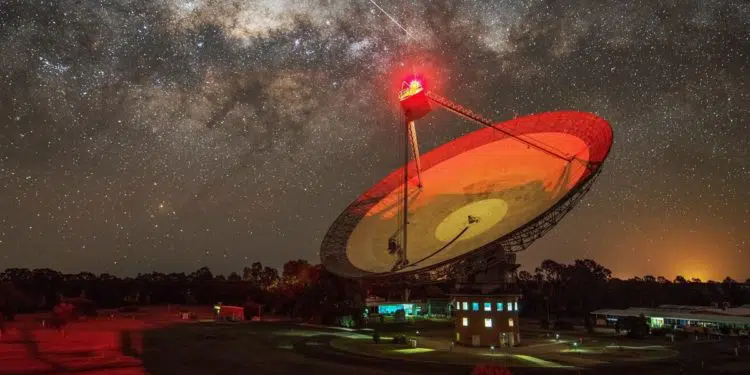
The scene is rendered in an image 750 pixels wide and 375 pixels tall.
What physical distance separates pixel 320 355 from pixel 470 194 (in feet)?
58.6

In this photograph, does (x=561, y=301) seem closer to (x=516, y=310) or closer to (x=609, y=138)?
(x=516, y=310)

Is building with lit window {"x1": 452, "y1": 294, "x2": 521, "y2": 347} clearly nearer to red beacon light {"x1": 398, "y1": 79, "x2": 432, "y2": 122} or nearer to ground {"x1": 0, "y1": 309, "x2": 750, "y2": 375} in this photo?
ground {"x1": 0, "y1": 309, "x2": 750, "y2": 375}

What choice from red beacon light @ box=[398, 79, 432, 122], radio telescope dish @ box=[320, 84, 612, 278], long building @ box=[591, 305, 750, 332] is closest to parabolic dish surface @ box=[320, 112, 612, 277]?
radio telescope dish @ box=[320, 84, 612, 278]

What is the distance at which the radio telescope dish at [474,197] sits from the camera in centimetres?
3834

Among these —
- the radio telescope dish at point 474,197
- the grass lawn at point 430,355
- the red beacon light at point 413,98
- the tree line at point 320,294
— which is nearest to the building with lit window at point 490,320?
the grass lawn at point 430,355

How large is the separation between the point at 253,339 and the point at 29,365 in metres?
21.3

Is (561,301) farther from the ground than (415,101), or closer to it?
closer to it

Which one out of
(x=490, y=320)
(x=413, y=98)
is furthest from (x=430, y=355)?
(x=413, y=98)

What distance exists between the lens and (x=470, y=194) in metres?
46.2

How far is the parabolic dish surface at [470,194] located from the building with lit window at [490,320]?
7001mm

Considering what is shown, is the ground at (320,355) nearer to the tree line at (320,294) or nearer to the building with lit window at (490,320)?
the building with lit window at (490,320)

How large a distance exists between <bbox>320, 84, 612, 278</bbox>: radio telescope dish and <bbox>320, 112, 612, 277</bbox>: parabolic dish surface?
0.09 meters

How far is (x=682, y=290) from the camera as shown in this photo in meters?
126

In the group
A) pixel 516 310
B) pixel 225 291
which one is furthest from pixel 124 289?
pixel 516 310
